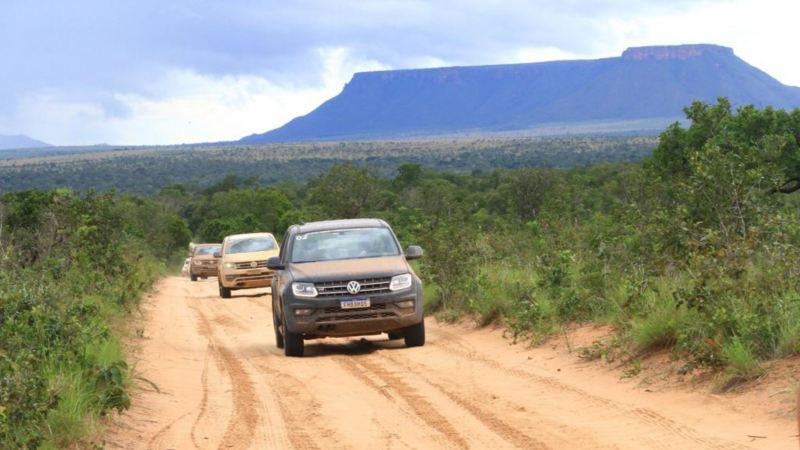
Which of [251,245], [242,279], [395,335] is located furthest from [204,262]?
[395,335]

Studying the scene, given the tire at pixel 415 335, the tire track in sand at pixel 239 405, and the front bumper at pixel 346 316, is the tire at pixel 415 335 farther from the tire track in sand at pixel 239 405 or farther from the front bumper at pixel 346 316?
the tire track in sand at pixel 239 405

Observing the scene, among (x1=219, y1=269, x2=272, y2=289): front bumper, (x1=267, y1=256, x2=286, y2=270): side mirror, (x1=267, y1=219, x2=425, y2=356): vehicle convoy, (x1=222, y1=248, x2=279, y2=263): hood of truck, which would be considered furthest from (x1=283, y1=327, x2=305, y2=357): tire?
(x1=222, y1=248, x2=279, y2=263): hood of truck

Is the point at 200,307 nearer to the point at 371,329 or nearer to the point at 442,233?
the point at 442,233

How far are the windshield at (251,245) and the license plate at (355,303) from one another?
15435mm

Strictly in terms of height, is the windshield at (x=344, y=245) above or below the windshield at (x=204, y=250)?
above

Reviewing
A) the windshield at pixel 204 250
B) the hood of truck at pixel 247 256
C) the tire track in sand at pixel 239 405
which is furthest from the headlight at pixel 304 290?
the windshield at pixel 204 250

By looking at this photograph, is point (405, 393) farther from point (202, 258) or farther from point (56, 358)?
point (202, 258)

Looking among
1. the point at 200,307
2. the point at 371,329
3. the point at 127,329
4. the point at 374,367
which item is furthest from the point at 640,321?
the point at 200,307

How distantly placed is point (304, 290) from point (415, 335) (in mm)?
1529

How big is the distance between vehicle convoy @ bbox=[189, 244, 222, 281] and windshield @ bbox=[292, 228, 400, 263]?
26.4 metres

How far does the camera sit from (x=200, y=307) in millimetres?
26375

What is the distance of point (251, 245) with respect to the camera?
30219mm

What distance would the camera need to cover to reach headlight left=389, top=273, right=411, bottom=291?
14.9 metres

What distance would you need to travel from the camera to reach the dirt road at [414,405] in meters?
8.72
